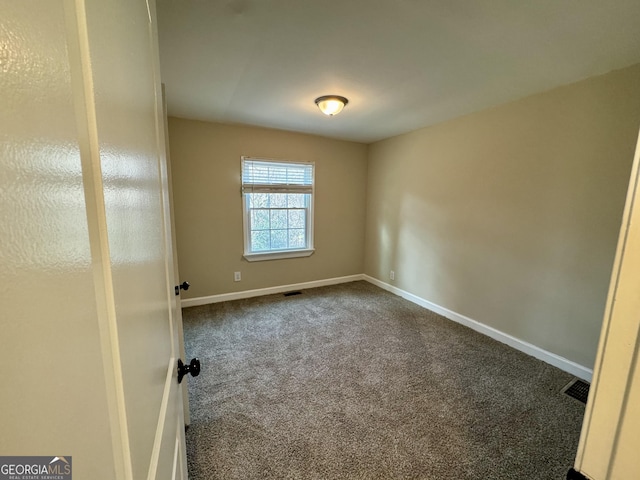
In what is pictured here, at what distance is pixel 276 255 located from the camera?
3854 mm

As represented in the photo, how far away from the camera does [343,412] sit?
175 cm

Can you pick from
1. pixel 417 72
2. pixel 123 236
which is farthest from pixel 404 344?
pixel 123 236

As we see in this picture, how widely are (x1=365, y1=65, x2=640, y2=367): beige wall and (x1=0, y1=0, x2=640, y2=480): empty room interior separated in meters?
0.02

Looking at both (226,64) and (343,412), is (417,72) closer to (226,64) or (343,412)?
(226,64)

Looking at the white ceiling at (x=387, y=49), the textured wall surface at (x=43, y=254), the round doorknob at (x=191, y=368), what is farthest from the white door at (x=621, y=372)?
the white ceiling at (x=387, y=49)

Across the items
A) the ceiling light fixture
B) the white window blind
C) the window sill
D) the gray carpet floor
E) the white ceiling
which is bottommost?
the gray carpet floor

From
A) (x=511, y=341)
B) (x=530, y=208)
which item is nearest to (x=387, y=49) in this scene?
(x=530, y=208)

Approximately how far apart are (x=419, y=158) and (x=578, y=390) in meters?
2.66

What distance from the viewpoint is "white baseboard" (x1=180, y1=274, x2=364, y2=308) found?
11.2 feet

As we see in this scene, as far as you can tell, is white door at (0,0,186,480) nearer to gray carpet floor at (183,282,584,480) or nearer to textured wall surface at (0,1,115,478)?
textured wall surface at (0,1,115,478)

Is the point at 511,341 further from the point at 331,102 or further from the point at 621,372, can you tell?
the point at 331,102

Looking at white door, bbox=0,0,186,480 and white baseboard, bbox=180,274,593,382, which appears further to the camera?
white baseboard, bbox=180,274,593,382

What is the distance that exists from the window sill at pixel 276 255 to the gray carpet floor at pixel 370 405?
98cm

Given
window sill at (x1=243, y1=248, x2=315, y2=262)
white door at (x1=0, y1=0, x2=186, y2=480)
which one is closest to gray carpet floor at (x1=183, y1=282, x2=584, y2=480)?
window sill at (x1=243, y1=248, x2=315, y2=262)
